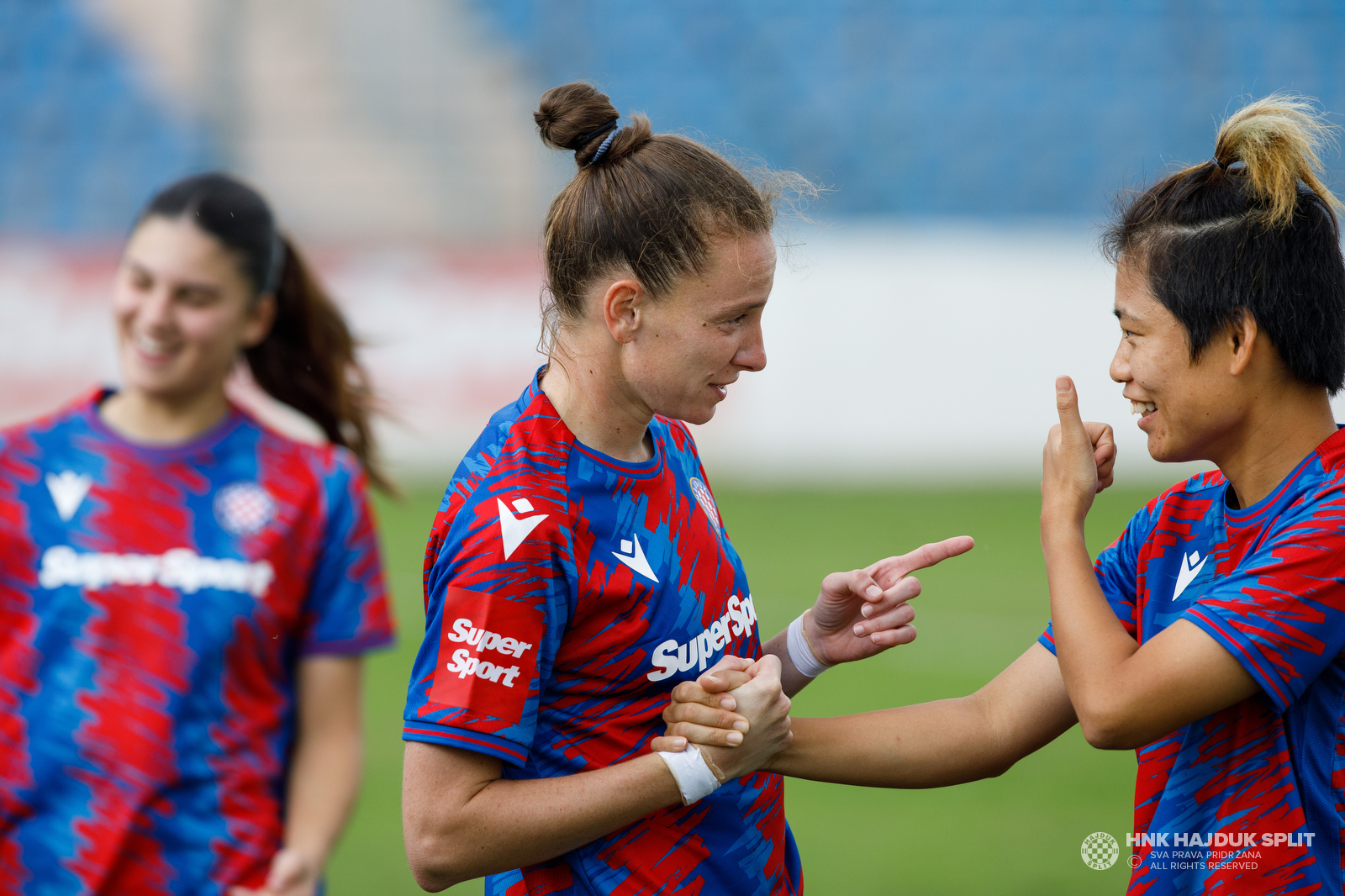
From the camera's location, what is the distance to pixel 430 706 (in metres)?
2.03

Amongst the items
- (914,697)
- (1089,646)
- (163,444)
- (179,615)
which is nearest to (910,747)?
(1089,646)

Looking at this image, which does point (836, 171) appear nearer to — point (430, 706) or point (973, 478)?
point (973, 478)

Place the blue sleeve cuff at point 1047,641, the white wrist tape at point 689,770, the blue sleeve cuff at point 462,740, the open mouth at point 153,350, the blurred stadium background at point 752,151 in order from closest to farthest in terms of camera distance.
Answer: the blue sleeve cuff at point 462,740 → the white wrist tape at point 689,770 → the blue sleeve cuff at point 1047,641 → the open mouth at point 153,350 → the blurred stadium background at point 752,151

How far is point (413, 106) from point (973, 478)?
8.73 m

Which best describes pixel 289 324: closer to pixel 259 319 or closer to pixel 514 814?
pixel 259 319

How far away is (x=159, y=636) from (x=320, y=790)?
0.47 m

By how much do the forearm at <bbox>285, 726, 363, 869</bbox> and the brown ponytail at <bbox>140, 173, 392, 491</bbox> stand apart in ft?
3.04

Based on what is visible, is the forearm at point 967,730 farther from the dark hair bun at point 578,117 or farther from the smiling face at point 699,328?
the dark hair bun at point 578,117

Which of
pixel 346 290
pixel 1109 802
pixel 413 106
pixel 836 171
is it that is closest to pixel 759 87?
pixel 836 171

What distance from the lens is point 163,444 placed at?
2.80 m

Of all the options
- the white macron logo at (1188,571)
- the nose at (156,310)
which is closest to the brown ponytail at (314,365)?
the nose at (156,310)

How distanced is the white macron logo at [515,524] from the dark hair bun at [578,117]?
67 cm

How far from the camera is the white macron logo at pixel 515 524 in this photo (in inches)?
79.6

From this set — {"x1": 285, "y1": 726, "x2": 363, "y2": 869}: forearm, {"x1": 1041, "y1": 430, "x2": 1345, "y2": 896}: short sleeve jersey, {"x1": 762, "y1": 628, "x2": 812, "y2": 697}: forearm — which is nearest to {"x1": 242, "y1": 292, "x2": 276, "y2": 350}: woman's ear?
{"x1": 285, "y1": 726, "x2": 363, "y2": 869}: forearm
